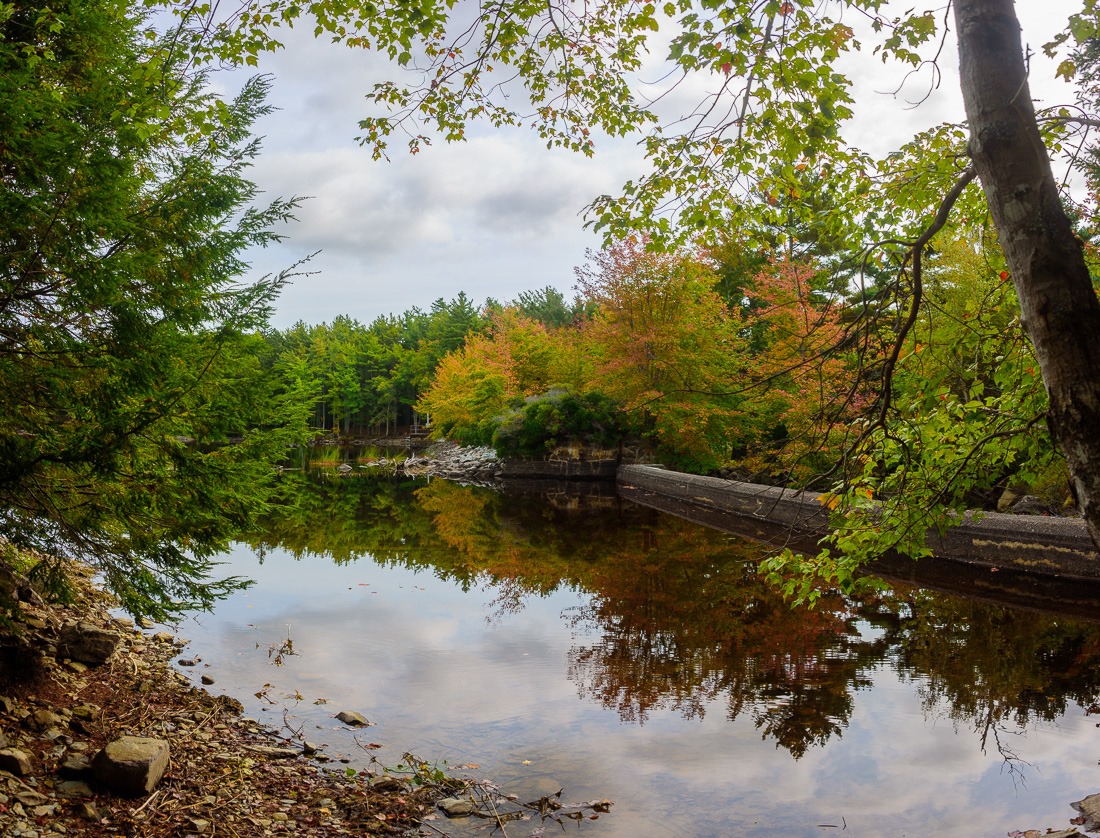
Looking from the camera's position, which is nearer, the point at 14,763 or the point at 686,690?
the point at 14,763

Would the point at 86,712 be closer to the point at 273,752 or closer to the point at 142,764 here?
the point at 142,764

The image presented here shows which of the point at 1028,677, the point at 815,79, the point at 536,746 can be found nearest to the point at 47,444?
the point at 536,746

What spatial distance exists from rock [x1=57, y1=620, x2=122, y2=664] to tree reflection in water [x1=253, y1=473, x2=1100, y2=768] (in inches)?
59.1

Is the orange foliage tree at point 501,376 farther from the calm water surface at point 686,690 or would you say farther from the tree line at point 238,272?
the tree line at point 238,272

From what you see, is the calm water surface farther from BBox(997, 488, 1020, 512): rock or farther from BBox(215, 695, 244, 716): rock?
BBox(997, 488, 1020, 512): rock

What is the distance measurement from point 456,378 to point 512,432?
10.2 metres

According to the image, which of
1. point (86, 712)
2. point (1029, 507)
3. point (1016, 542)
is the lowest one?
point (86, 712)

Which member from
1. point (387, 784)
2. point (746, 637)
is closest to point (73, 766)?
point (387, 784)

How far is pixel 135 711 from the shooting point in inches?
187

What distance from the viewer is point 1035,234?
2.39 metres

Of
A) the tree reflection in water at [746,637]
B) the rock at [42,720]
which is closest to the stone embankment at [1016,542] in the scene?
the tree reflection in water at [746,637]

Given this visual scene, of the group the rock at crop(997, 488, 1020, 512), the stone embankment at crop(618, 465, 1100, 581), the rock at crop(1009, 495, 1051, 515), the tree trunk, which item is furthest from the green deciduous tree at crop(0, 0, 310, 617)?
the rock at crop(997, 488, 1020, 512)

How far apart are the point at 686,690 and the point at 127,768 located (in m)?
4.34

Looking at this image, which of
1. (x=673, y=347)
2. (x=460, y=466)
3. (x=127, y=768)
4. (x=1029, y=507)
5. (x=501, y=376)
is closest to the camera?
(x=127, y=768)
